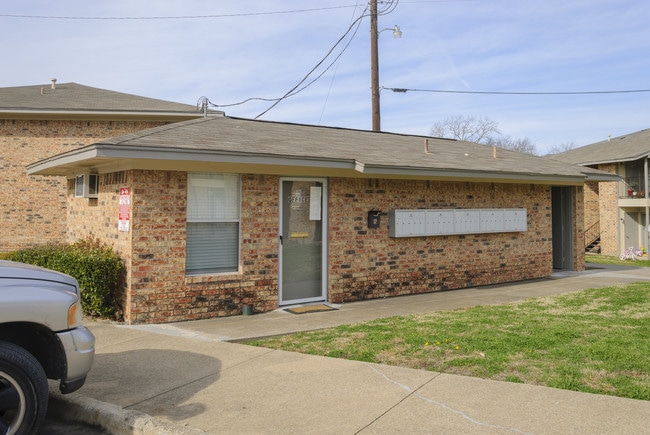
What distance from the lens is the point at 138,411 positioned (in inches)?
165

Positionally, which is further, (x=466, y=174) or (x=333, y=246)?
(x=466, y=174)

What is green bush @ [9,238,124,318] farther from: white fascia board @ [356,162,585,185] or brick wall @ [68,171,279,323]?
white fascia board @ [356,162,585,185]

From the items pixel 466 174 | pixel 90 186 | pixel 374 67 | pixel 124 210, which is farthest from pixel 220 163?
pixel 374 67

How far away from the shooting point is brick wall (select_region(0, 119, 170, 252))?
17469 mm

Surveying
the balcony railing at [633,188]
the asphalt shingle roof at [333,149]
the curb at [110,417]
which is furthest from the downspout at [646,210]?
the curb at [110,417]

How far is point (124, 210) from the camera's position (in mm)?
7836

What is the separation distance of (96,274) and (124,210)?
1011mm

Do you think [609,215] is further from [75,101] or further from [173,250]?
[75,101]

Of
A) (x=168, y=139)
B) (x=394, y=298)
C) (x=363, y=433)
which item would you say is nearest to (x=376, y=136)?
(x=394, y=298)

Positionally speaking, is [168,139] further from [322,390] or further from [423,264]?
[423,264]

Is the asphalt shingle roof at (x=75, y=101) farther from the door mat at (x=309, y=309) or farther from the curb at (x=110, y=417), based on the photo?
the curb at (x=110, y=417)

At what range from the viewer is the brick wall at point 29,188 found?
1747 centimetres

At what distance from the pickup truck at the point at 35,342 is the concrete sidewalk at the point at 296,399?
0.53 meters

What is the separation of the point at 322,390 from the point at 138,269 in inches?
159
